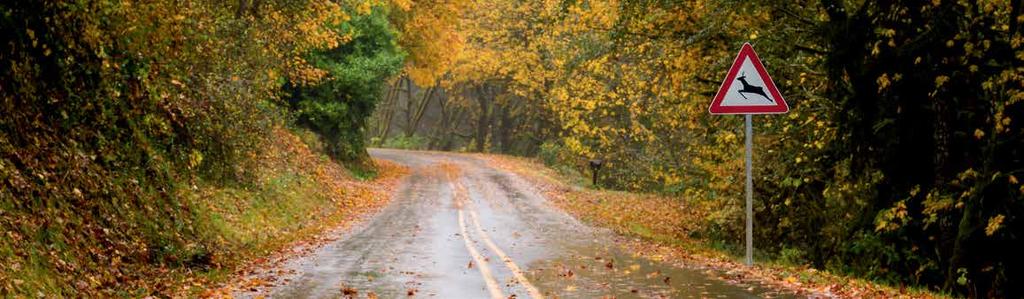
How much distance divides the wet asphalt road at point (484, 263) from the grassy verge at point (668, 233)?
1.69 ft

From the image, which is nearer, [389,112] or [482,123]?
[482,123]

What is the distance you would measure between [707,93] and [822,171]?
2.91 m

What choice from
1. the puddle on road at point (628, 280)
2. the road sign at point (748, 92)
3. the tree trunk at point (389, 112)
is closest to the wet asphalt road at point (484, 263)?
the puddle on road at point (628, 280)

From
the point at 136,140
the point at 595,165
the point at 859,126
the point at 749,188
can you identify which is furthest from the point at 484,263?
the point at 595,165

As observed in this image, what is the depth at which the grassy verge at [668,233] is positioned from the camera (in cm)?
934

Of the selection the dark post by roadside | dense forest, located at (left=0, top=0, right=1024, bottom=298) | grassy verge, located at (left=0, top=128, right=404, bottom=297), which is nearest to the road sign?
dense forest, located at (left=0, top=0, right=1024, bottom=298)

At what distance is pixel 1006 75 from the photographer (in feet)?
29.6

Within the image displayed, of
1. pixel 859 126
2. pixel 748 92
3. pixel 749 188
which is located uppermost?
pixel 748 92

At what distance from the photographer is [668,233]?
792 inches

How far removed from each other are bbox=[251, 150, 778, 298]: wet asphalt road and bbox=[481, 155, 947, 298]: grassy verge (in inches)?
20.2

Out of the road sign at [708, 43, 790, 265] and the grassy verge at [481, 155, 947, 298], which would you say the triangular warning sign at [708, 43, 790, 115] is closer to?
the road sign at [708, 43, 790, 265]

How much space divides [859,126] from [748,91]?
148 centimetres

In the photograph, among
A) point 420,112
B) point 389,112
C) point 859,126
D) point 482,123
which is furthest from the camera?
point 389,112

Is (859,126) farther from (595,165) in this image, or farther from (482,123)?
(482,123)
